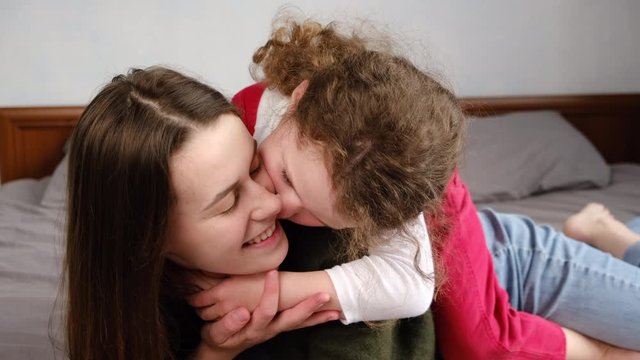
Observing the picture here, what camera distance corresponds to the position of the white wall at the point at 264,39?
221cm

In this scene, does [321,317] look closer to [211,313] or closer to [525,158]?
[211,313]

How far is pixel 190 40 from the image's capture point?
90.9 inches

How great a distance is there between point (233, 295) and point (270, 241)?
0.32 ft

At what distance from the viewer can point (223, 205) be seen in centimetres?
88

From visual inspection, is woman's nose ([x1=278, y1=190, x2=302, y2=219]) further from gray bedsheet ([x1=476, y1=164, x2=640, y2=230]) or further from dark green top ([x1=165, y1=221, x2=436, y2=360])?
gray bedsheet ([x1=476, y1=164, x2=640, y2=230])

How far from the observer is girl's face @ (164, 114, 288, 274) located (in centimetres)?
86

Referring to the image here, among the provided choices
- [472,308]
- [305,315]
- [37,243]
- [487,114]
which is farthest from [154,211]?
[487,114]

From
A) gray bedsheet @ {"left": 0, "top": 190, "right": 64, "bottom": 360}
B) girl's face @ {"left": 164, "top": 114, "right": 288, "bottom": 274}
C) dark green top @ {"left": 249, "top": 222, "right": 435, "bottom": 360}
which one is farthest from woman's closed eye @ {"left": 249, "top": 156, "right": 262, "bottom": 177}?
gray bedsheet @ {"left": 0, "top": 190, "right": 64, "bottom": 360}

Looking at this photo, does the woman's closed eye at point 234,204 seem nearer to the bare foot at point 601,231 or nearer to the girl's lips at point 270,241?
the girl's lips at point 270,241

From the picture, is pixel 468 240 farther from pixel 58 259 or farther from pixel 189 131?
pixel 58 259

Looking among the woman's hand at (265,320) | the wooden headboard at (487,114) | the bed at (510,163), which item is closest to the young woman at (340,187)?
the woman's hand at (265,320)

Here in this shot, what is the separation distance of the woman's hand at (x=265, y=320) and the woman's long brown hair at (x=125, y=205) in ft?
0.27

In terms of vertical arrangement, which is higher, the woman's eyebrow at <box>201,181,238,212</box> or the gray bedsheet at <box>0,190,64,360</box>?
the woman's eyebrow at <box>201,181,238,212</box>

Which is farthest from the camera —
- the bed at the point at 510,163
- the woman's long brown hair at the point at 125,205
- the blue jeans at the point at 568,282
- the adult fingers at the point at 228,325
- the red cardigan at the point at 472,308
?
the bed at the point at 510,163
